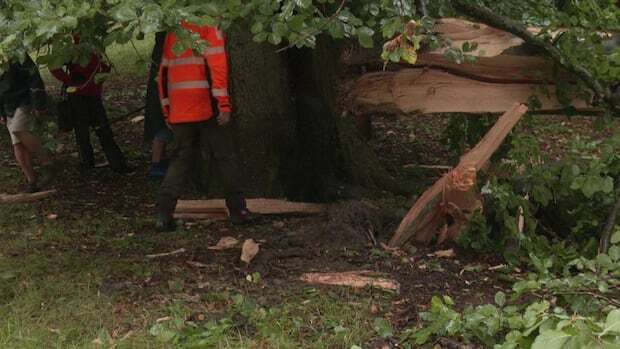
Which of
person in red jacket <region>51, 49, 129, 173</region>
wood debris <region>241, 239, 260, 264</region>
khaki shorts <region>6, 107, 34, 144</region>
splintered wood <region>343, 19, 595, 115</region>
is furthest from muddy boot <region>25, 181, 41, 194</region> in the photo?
splintered wood <region>343, 19, 595, 115</region>

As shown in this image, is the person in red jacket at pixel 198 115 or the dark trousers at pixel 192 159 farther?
the dark trousers at pixel 192 159

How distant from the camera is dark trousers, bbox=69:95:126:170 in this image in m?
8.87

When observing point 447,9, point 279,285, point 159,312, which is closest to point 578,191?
point 447,9

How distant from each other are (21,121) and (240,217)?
272cm

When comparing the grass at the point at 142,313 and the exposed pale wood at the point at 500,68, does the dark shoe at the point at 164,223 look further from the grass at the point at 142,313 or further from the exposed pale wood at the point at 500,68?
the exposed pale wood at the point at 500,68

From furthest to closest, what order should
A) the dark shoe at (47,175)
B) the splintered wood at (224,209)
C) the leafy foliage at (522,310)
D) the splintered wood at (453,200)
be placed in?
the dark shoe at (47,175) → the splintered wood at (224,209) → the splintered wood at (453,200) → the leafy foliage at (522,310)

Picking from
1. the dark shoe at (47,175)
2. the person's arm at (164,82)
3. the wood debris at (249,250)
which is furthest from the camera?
the dark shoe at (47,175)

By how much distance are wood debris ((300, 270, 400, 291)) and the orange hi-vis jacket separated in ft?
5.56

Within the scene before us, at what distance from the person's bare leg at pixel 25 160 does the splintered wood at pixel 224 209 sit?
2.07m

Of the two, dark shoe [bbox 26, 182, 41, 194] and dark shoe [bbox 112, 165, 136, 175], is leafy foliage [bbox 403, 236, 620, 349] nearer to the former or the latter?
dark shoe [bbox 26, 182, 41, 194]

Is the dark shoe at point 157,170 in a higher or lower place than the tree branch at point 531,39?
lower

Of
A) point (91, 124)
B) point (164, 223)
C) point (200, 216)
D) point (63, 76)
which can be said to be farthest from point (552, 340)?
point (91, 124)

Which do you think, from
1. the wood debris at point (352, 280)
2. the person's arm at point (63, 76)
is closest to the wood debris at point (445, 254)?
the wood debris at point (352, 280)

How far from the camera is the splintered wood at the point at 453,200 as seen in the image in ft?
18.0
